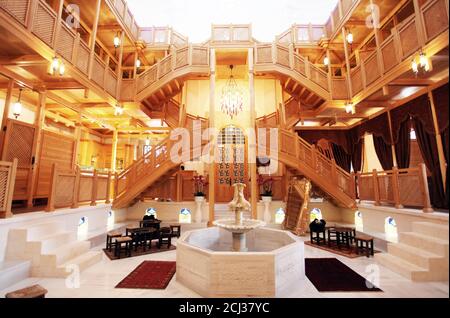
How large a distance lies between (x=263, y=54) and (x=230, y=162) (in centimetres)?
563

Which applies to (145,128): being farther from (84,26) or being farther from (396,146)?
(396,146)

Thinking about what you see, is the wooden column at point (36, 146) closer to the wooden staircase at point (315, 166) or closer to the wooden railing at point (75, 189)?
the wooden railing at point (75, 189)

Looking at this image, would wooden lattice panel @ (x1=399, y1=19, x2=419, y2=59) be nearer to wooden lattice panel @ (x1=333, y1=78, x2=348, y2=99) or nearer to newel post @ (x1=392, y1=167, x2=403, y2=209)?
wooden lattice panel @ (x1=333, y1=78, x2=348, y2=99)

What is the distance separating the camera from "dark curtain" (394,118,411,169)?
7649 mm

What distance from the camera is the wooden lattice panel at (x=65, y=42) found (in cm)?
608

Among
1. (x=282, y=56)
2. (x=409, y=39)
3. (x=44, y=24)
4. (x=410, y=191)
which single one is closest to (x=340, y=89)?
(x=282, y=56)

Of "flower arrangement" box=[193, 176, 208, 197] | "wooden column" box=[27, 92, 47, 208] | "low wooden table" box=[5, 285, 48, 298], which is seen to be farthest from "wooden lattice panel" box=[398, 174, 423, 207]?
"wooden column" box=[27, 92, 47, 208]

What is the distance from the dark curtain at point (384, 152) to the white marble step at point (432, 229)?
862 centimetres

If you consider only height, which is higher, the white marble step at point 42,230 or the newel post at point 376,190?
the newel post at point 376,190

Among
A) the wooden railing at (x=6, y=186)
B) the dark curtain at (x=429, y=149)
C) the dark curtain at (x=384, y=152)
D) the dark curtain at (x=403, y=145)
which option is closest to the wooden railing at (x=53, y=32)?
the wooden railing at (x=6, y=186)

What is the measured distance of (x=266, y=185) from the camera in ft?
32.7

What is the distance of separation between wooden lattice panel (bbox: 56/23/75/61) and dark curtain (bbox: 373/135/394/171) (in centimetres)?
1194

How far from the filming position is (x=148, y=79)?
9477mm
